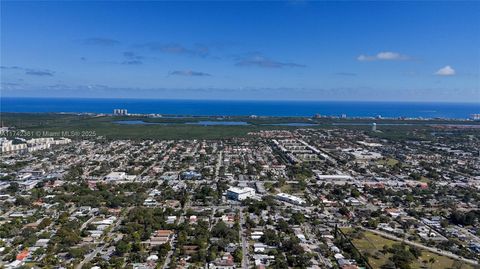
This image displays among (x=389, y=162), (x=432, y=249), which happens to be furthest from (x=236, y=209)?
(x=389, y=162)

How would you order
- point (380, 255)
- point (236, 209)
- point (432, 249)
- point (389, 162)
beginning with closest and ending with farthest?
point (380, 255), point (432, 249), point (236, 209), point (389, 162)

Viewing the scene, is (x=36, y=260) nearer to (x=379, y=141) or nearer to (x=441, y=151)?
(x=441, y=151)

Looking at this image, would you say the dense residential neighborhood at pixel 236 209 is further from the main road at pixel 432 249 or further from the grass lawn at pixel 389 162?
the grass lawn at pixel 389 162

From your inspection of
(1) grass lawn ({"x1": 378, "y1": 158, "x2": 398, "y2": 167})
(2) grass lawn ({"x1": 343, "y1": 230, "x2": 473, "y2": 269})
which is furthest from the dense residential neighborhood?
(1) grass lawn ({"x1": 378, "y1": 158, "x2": 398, "y2": 167})

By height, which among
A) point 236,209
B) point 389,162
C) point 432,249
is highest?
point 389,162

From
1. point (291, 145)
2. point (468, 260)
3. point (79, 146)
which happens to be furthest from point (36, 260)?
point (291, 145)

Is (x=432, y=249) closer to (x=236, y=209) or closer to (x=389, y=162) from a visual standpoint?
(x=236, y=209)

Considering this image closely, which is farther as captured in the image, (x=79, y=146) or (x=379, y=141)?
(x=379, y=141)
